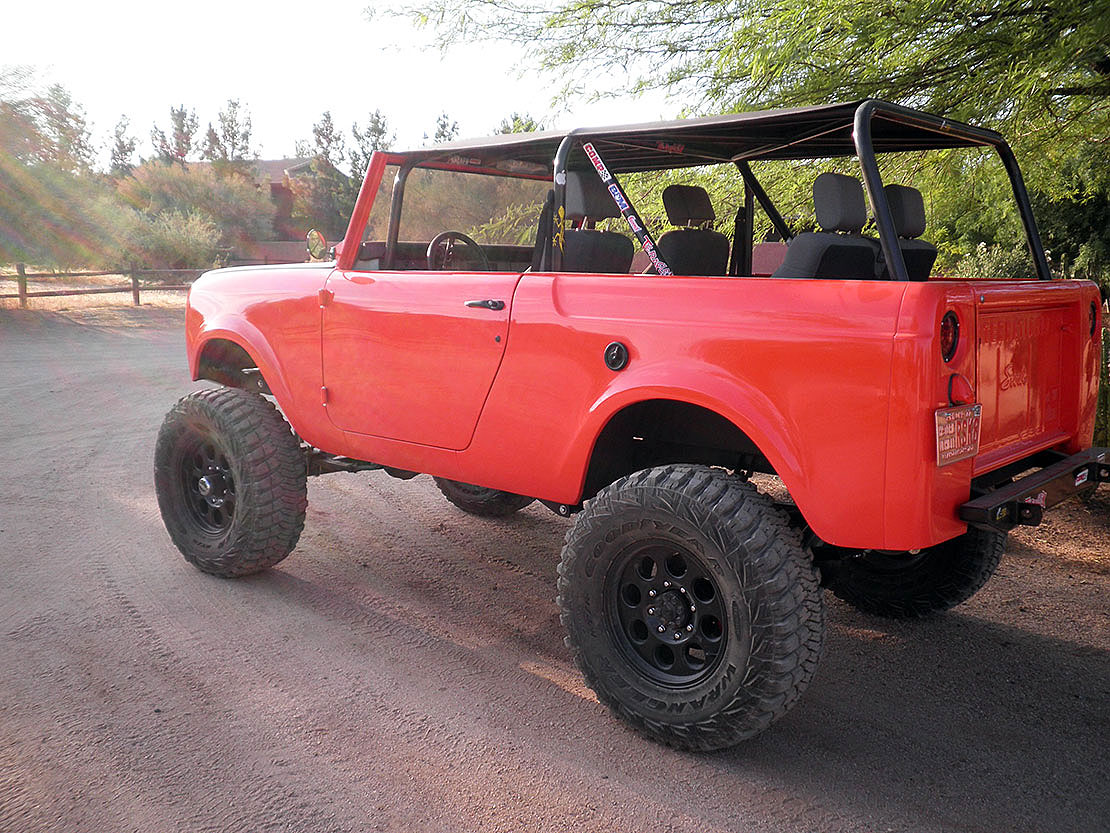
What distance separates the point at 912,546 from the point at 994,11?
399 cm

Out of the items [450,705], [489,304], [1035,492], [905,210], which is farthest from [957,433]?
[450,705]

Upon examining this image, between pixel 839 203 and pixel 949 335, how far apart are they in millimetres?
702

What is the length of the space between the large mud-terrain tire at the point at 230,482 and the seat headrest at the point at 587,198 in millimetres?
1792

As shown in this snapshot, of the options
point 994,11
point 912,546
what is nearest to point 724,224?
point 994,11

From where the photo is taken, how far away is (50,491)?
604cm

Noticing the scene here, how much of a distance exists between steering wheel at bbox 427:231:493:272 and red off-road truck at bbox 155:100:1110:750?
0.7 inches

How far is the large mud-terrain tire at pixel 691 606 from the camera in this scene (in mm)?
2852

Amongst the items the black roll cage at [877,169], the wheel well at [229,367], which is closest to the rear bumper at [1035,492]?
the black roll cage at [877,169]

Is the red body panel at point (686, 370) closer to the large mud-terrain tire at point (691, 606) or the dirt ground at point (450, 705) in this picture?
the large mud-terrain tire at point (691, 606)

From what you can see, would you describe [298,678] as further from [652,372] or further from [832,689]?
[832,689]

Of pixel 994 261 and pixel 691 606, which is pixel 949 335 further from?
pixel 994 261

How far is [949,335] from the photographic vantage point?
8.75 feet

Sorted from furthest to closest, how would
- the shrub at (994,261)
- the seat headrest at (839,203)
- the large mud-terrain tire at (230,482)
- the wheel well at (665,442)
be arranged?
1. the shrub at (994,261)
2. the large mud-terrain tire at (230,482)
3. the wheel well at (665,442)
4. the seat headrest at (839,203)

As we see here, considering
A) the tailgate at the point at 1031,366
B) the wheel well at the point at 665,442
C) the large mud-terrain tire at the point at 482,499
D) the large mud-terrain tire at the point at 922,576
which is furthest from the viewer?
the large mud-terrain tire at the point at 482,499
